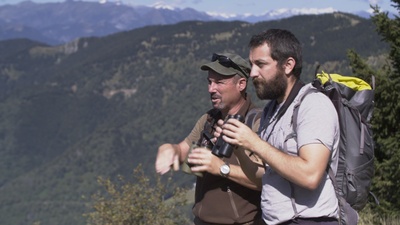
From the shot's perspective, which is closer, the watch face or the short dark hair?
the short dark hair

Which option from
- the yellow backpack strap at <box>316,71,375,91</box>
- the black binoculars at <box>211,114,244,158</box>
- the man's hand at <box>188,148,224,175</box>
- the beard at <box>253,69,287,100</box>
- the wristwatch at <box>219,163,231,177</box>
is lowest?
the wristwatch at <box>219,163,231,177</box>

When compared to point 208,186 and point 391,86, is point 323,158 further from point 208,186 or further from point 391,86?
point 391,86

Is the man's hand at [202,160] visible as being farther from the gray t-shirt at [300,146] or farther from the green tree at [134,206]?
the green tree at [134,206]

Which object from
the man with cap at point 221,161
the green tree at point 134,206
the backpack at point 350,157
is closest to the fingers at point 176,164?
the man with cap at point 221,161

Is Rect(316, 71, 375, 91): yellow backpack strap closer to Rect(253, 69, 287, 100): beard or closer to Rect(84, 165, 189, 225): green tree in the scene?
Rect(253, 69, 287, 100): beard

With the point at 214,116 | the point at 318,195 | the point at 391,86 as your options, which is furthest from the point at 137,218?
the point at 318,195

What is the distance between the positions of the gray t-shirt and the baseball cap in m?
0.83

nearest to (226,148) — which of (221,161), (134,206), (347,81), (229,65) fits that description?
(221,161)

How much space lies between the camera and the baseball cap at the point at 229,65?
4.04 metres

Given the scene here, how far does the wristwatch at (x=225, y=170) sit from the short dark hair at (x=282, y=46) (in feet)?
2.27

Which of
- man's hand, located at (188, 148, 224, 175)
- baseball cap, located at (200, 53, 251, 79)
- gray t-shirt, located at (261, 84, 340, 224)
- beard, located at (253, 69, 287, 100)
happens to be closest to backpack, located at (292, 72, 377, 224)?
gray t-shirt, located at (261, 84, 340, 224)

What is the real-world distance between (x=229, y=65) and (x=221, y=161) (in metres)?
0.77

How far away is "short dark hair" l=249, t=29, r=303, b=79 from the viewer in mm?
3213

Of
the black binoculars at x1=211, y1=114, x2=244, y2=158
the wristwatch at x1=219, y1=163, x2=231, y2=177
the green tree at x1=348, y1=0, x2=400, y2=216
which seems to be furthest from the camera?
the green tree at x1=348, y1=0, x2=400, y2=216
